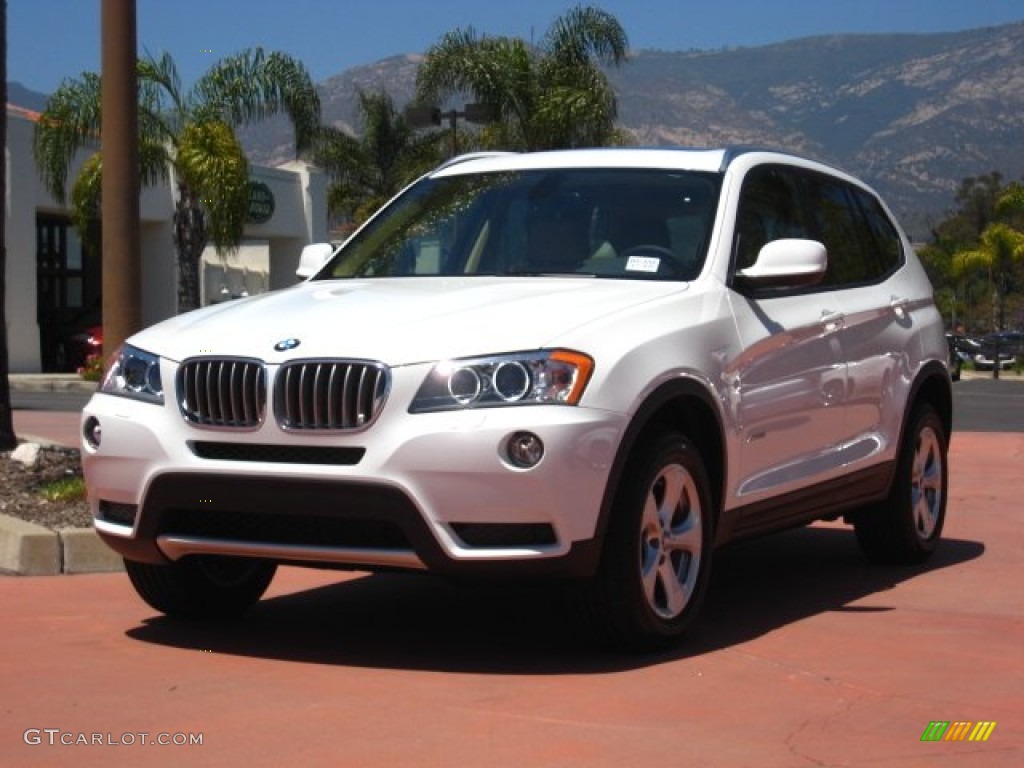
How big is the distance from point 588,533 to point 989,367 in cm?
4366

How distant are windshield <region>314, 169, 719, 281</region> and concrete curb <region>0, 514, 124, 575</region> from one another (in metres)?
1.59

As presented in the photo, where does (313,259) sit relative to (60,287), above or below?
above

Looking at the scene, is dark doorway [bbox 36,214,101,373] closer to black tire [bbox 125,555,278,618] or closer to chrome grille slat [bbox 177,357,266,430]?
black tire [bbox 125,555,278,618]

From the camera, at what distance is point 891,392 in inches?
316

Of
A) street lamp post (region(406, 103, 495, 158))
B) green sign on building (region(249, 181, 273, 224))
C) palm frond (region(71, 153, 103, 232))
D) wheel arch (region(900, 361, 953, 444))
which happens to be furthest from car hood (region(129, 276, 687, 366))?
green sign on building (region(249, 181, 273, 224))

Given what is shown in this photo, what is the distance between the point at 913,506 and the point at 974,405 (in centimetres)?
1718

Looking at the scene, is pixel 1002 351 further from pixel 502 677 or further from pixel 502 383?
pixel 502 383

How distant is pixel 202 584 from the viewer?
6.75 meters

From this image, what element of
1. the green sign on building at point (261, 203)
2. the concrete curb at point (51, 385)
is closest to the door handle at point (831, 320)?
the concrete curb at point (51, 385)

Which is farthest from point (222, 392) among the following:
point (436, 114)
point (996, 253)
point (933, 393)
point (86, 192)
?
point (996, 253)

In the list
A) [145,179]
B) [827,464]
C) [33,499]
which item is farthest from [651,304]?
[145,179]

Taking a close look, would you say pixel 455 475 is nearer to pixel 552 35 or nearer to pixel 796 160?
pixel 796 160

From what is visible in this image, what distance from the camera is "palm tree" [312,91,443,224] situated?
48594 mm

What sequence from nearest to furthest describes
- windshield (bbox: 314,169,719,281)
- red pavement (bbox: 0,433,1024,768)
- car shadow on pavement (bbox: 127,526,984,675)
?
red pavement (bbox: 0,433,1024,768)
car shadow on pavement (bbox: 127,526,984,675)
windshield (bbox: 314,169,719,281)
